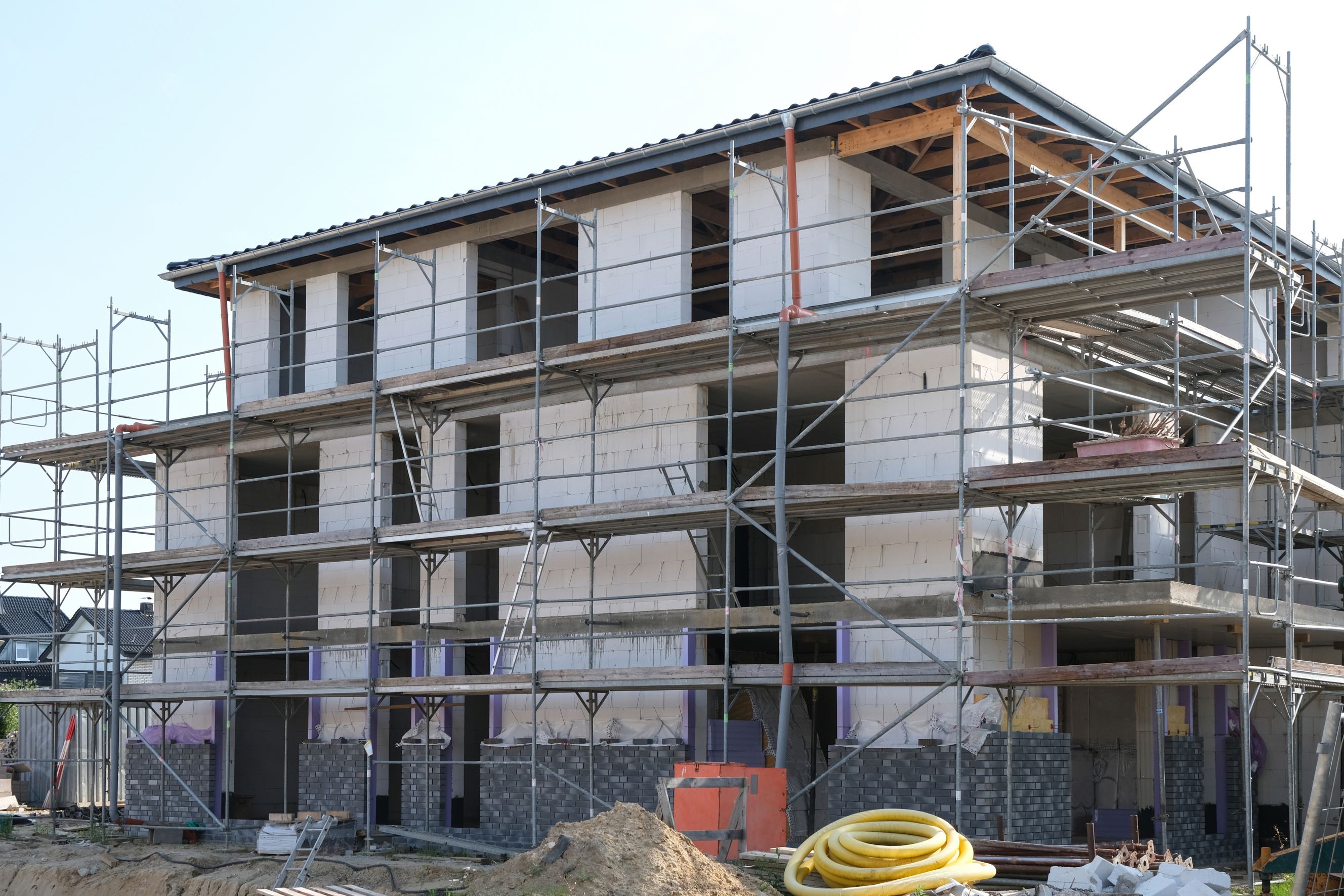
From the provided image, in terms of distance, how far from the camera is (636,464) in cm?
1975

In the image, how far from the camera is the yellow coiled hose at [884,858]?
12.2m

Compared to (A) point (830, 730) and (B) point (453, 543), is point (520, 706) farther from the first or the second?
(A) point (830, 730)

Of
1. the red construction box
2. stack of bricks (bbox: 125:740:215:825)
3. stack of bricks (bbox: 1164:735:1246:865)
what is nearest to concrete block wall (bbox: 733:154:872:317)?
the red construction box

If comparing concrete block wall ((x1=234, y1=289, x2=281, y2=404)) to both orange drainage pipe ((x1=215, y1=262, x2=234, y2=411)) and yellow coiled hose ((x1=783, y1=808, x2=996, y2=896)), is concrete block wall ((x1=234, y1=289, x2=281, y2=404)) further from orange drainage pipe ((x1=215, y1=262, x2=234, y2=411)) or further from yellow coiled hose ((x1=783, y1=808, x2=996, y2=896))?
yellow coiled hose ((x1=783, y1=808, x2=996, y2=896))

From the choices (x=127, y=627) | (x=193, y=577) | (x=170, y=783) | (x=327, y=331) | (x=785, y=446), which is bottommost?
(x=170, y=783)

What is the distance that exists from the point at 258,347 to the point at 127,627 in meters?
15.4

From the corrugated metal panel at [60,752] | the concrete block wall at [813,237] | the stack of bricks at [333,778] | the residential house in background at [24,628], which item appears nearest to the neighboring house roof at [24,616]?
the residential house in background at [24,628]

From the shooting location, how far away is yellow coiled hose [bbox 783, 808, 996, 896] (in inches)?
481

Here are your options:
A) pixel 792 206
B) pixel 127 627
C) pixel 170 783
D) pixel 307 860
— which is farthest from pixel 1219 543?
pixel 127 627

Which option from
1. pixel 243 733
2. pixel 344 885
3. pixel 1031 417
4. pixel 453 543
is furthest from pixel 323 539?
pixel 1031 417

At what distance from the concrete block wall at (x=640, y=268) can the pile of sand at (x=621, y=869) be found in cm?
800

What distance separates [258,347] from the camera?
24.8m

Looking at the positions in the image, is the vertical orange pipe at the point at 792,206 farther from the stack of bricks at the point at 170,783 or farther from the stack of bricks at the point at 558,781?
the stack of bricks at the point at 170,783

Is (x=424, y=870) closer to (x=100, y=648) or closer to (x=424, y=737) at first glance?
(x=424, y=737)
